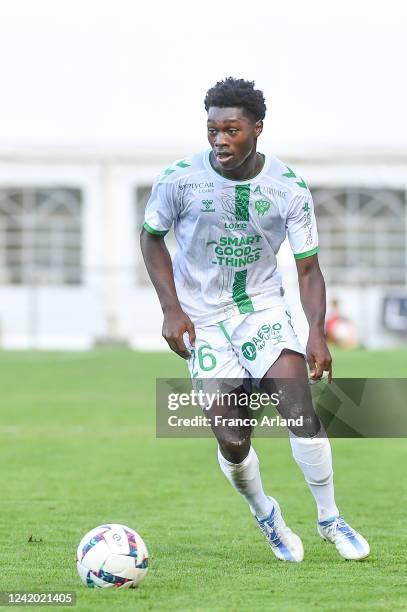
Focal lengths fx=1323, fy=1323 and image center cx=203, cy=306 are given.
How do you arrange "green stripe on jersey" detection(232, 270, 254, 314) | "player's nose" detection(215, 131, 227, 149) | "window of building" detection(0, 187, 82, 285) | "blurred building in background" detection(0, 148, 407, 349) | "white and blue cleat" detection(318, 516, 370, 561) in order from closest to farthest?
1. "player's nose" detection(215, 131, 227, 149)
2. "white and blue cleat" detection(318, 516, 370, 561)
3. "green stripe on jersey" detection(232, 270, 254, 314)
4. "blurred building in background" detection(0, 148, 407, 349)
5. "window of building" detection(0, 187, 82, 285)

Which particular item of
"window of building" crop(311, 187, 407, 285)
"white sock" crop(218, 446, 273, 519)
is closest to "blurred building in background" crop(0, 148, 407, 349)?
"window of building" crop(311, 187, 407, 285)

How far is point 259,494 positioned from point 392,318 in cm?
2522

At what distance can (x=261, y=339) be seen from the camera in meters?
7.65

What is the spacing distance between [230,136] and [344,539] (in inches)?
93.6

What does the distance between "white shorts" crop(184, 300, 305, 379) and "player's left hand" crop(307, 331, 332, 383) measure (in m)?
0.21

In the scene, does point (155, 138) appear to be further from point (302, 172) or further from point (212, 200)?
point (212, 200)

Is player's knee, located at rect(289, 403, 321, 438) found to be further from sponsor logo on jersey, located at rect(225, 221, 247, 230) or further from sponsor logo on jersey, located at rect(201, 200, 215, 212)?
sponsor logo on jersey, located at rect(201, 200, 215, 212)

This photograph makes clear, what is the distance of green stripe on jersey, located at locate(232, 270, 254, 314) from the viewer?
7719 millimetres

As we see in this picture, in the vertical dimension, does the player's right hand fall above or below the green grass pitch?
above

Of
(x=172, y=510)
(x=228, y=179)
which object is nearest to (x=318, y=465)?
(x=228, y=179)

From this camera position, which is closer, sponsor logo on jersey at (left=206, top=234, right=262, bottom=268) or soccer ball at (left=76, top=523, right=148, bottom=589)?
soccer ball at (left=76, top=523, right=148, bottom=589)

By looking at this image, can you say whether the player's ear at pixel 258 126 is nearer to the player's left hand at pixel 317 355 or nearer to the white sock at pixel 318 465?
the player's left hand at pixel 317 355

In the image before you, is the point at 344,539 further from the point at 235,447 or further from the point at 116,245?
the point at 116,245

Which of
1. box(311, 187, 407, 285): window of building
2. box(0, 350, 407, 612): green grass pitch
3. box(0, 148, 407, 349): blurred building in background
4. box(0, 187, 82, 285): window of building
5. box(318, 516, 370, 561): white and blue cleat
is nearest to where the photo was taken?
box(0, 350, 407, 612): green grass pitch
